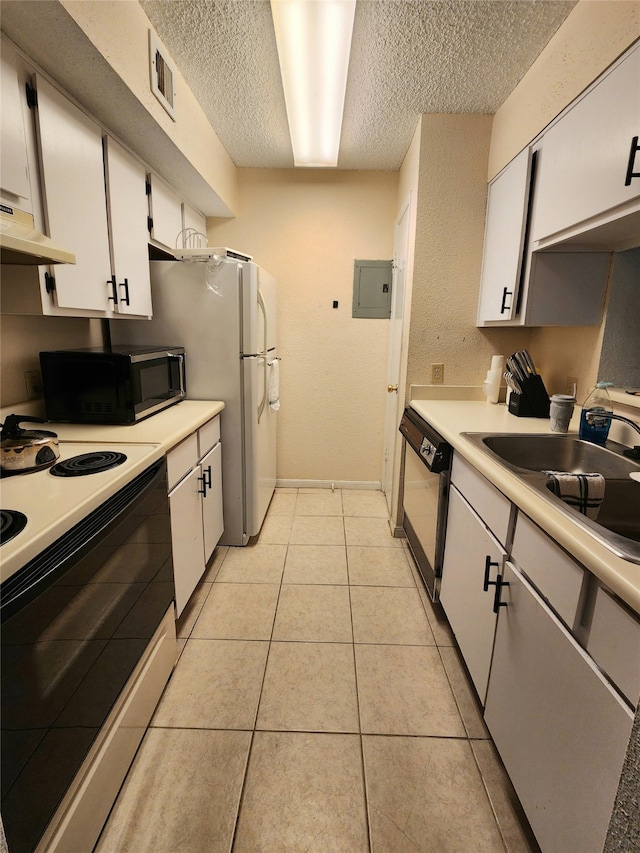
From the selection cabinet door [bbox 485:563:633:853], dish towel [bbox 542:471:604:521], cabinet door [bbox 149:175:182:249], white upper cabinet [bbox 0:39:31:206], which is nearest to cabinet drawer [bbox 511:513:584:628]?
cabinet door [bbox 485:563:633:853]

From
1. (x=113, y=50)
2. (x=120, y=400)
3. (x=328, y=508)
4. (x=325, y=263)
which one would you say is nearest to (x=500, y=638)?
(x=120, y=400)

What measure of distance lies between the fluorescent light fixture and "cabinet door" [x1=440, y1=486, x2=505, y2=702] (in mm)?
1810

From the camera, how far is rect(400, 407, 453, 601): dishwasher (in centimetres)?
175

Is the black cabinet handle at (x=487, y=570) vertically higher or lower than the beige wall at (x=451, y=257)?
lower

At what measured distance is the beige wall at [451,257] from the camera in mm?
2233

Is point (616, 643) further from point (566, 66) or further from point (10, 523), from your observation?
point (566, 66)

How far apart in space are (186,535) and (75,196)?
1375mm

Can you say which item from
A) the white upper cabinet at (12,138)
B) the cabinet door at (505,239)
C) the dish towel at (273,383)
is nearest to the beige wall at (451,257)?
the cabinet door at (505,239)

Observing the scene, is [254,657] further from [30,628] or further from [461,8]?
[461,8]

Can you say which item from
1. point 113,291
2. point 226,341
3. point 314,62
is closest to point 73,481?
point 113,291

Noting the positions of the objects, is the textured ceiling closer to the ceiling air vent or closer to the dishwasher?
the ceiling air vent

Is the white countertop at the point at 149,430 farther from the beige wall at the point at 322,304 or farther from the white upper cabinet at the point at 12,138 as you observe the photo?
the beige wall at the point at 322,304

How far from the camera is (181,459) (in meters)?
1.71

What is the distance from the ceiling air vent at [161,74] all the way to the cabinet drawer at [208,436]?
140 cm
